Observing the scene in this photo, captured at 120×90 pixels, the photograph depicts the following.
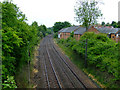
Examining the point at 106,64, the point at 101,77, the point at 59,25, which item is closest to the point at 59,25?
the point at 59,25

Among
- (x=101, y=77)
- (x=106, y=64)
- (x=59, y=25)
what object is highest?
(x=59, y=25)

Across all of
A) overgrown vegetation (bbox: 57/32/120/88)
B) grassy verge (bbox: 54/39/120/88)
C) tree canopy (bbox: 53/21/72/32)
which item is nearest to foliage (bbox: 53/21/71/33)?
tree canopy (bbox: 53/21/72/32)

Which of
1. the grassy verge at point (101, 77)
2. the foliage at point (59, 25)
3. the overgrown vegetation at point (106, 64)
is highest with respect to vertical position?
the foliage at point (59, 25)

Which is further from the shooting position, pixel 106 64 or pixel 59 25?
pixel 59 25

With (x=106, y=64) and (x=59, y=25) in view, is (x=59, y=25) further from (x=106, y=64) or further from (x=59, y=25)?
(x=106, y=64)

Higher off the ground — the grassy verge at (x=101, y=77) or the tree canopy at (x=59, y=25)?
the tree canopy at (x=59, y=25)

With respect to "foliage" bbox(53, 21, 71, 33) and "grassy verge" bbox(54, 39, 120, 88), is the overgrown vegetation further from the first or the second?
"foliage" bbox(53, 21, 71, 33)

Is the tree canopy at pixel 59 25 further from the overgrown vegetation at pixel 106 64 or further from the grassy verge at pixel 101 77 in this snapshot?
the grassy verge at pixel 101 77

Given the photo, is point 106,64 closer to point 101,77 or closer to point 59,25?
point 101,77

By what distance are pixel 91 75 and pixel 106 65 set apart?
6.63 feet

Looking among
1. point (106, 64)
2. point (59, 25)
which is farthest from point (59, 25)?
point (106, 64)

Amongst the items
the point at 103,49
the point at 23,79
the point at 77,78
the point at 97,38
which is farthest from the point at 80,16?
the point at 23,79

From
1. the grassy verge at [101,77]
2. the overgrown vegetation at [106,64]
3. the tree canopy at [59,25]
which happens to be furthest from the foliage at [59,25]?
the grassy verge at [101,77]

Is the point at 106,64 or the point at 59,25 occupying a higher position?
the point at 59,25
